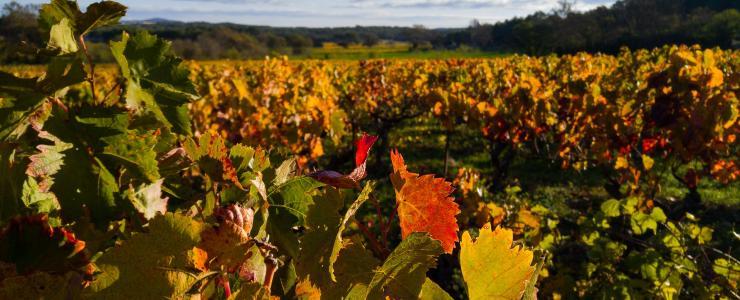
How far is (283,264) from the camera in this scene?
30.6 inches

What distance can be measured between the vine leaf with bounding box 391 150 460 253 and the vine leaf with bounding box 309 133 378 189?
35 millimetres

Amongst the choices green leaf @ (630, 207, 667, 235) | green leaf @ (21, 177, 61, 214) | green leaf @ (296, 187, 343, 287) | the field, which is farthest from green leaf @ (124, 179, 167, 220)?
the field

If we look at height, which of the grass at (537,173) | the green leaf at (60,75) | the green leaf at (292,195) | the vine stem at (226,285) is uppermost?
the green leaf at (60,75)

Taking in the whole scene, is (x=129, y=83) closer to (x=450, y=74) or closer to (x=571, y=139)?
(x=571, y=139)

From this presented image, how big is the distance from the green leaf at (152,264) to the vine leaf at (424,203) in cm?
22

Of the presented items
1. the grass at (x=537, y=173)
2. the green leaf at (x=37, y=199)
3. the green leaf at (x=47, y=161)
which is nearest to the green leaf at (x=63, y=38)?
the green leaf at (x=47, y=161)

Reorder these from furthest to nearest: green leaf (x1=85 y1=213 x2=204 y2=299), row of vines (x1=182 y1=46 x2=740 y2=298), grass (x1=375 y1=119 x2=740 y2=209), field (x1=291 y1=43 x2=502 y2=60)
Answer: field (x1=291 y1=43 x2=502 y2=60), grass (x1=375 y1=119 x2=740 y2=209), row of vines (x1=182 y1=46 x2=740 y2=298), green leaf (x1=85 y1=213 x2=204 y2=299)

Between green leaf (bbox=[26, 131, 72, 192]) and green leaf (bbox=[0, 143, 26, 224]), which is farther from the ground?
green leaf (bbox=[26, 131, 72, 192])

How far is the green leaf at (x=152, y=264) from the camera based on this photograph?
1.51ft

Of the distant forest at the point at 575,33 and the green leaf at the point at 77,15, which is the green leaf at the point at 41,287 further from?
the distant forest at the point at 575,33

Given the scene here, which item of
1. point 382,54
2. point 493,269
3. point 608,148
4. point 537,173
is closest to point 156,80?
point 493,269

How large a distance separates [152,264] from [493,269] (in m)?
0.34

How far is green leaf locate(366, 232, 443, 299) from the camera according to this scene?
50 centimetres

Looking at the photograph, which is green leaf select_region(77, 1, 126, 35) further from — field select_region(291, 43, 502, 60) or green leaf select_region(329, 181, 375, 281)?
field select_region(291, 43, 502, 60)
